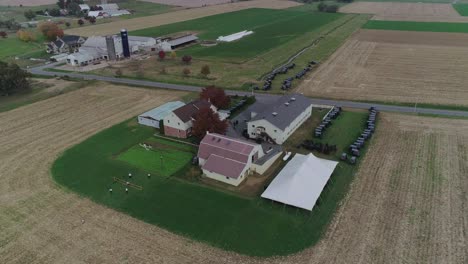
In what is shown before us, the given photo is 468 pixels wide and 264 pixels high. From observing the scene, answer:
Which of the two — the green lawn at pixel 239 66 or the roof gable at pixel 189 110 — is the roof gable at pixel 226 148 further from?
the green lawn at pixel 239 66

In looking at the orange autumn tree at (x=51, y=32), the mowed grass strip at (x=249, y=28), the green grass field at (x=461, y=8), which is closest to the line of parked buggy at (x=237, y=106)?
the mowed grass strip at (x=249, y=28)

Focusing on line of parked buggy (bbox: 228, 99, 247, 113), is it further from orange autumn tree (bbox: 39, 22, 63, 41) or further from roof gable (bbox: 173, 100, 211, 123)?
orange autumn tree (bbox: 39, 22, 63, 41)

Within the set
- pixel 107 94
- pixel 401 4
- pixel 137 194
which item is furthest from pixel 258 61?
pixel 401 4

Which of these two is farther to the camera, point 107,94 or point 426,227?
point 107,94

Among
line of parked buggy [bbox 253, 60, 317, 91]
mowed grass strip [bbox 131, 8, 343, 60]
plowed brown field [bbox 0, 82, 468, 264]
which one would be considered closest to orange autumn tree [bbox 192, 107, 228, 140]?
plowed brown field [bbox 0, 82, 468, 264]

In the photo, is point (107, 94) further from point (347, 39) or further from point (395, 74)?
point (347, 39)
